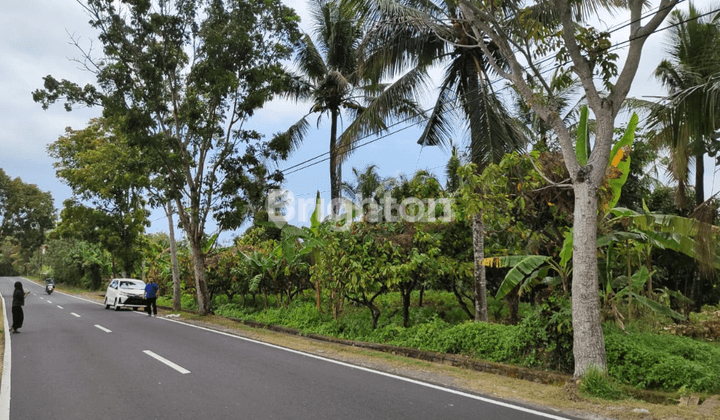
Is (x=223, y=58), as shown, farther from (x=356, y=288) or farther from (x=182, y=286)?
(x=182, y=286)

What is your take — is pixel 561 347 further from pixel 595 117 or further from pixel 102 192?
pixel 102 192

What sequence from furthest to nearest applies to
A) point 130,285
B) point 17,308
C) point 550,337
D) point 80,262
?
1. point 80,262
2. point 130,285
3. point 17,308
4. point 550,337

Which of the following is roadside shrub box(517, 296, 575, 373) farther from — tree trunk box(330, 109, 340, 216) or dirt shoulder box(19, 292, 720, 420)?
tree trunk box(330, 109, 340, 216)

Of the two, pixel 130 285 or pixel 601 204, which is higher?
pixel 601 204

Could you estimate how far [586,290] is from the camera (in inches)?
291

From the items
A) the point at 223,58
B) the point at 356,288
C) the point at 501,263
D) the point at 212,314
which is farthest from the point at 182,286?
the point at 501,263

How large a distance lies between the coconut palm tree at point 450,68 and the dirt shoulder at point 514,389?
2828 mm

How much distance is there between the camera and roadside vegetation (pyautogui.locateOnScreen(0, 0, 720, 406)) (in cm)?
785

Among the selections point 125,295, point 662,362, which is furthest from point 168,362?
point 125,295

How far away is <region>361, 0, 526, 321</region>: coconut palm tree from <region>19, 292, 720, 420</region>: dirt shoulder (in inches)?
111

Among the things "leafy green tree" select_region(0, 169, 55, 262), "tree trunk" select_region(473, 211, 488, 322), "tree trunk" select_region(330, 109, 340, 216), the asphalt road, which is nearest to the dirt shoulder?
the asphalt road

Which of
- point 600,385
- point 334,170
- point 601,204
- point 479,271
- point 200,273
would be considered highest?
point 334,170

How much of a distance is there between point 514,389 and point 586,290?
179 centimetres

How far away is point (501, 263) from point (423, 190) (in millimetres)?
3444
